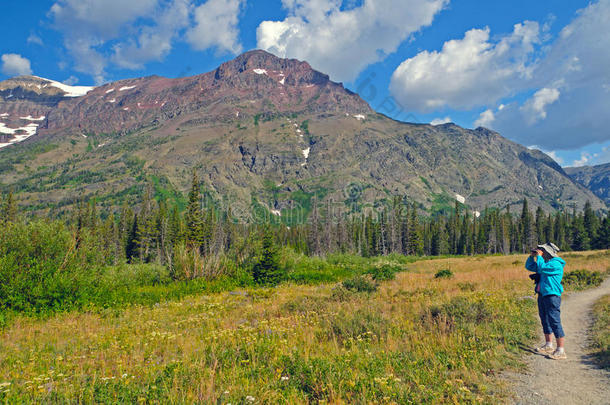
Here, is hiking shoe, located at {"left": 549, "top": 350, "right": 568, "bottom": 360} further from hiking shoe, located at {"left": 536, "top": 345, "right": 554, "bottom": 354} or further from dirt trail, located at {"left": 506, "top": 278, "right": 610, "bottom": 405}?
hiking shoe, located at {"left": 536, "top": 345, "right": 554, "bottom": 354}

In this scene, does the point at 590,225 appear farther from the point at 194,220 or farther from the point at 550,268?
the point at 550,268

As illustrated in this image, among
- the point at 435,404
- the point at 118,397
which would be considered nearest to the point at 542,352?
the point at 435,404

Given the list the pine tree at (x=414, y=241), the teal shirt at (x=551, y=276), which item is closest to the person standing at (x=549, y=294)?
the teal shirt at (x=551, y=276)

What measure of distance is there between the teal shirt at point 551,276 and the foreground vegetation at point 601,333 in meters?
1.30

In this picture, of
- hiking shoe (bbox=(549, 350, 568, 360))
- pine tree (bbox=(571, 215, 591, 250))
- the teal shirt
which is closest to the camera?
hiking shoe (bbox=(549, 350, 568, 360))

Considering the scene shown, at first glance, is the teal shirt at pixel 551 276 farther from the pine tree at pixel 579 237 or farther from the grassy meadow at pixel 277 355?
the pine tree at pixel 579 237

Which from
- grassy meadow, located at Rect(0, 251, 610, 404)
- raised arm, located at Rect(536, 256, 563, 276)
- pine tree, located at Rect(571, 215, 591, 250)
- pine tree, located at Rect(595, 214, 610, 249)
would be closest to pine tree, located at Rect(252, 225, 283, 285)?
grassy meadow, located at Rect(0, 251, 610, 404)

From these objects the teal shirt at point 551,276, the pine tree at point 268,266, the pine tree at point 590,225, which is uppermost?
the pine tree at point 590,225

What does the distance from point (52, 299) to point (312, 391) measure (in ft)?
42.3

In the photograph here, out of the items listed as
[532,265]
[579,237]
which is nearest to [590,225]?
[579,237]

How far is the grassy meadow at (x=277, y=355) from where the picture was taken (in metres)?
4.96

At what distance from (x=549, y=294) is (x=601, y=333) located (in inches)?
80.1

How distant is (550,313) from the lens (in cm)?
714

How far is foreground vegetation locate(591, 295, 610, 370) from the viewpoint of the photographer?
637 cm
